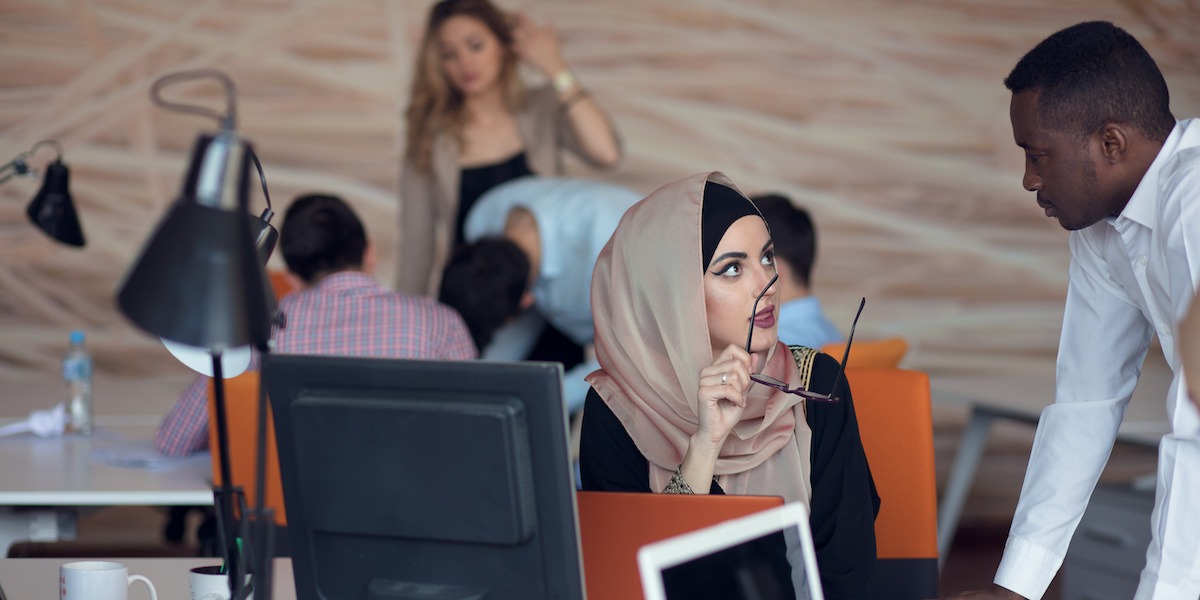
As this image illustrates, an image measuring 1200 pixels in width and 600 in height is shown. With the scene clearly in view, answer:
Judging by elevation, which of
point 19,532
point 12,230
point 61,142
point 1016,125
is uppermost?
point 61,142

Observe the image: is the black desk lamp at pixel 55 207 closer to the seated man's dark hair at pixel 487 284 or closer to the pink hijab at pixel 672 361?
the seated man's dark hair at pixel 487 284

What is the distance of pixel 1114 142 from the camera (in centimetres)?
141

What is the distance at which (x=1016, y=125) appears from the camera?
148cm

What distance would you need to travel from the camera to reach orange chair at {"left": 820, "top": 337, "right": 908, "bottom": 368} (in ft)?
7.20

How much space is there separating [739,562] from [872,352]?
1320mm

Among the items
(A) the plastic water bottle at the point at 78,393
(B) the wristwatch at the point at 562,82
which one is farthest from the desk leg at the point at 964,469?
Answer: (A) the plastic water bottle at the point at 78,393

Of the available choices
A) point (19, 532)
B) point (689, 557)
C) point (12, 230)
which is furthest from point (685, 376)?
point (12, 230)

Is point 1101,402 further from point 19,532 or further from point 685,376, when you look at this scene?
point 19,532

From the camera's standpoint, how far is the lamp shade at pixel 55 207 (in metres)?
A: 2.63

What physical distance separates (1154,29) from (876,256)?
5.10ft

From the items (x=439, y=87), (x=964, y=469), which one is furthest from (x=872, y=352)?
(x=439, y=87)

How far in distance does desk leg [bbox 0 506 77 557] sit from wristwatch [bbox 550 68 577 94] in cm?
215

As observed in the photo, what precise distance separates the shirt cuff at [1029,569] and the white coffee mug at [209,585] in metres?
0.99

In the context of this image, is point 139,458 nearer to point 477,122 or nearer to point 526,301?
point 526,301
